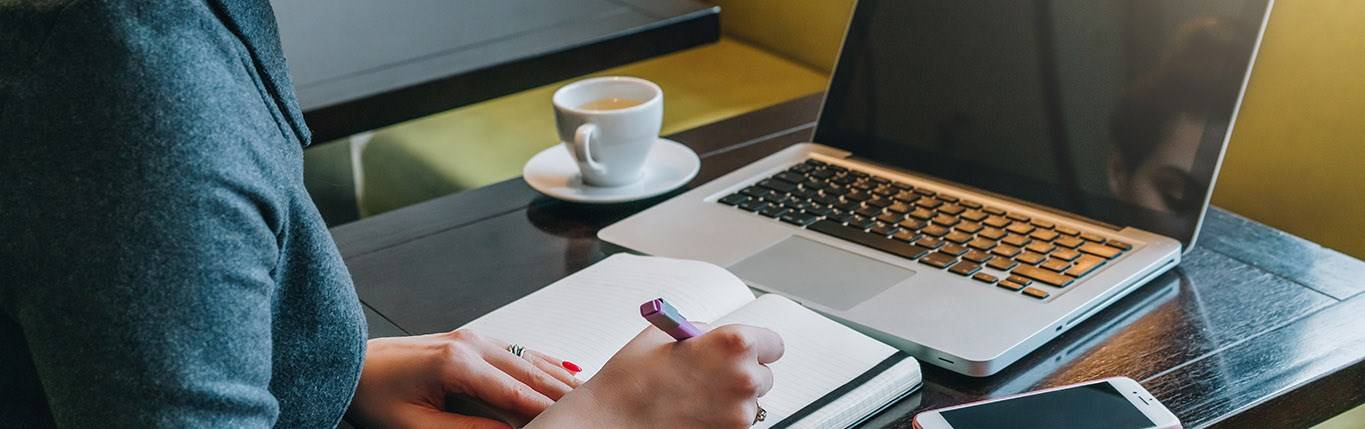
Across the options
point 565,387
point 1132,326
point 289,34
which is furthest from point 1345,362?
point 289,34

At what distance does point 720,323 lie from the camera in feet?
2.61

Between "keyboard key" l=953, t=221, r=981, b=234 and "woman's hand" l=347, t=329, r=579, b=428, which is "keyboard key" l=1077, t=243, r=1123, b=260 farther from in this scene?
"woman's hand" l=347, t=329, r=579, b=428

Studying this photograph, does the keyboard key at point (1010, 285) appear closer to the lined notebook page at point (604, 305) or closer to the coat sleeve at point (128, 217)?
the lined notebook page at point (604, 305)

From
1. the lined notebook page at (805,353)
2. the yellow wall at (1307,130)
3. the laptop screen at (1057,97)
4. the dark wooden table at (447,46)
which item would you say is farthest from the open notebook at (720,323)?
the yellow wall at (1307,130)

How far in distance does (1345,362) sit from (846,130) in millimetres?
449

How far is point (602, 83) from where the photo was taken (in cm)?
108

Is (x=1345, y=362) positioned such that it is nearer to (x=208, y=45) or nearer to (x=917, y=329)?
(x=917, y=329)

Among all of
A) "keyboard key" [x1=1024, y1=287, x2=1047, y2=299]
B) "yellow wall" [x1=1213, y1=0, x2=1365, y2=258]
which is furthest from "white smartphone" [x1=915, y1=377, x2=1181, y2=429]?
"yellow wall" [x1=1213, y1=0, x2=1365, y2=258]

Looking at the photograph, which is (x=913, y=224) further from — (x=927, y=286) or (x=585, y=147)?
(x=585, y=147)

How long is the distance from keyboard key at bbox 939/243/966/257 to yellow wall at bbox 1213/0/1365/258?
18.1 inches

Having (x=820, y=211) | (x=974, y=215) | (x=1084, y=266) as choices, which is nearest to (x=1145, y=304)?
(x=1084, y=266)

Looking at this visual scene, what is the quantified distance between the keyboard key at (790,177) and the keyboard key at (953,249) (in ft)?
0.55

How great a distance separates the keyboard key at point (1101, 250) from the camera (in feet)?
2.82

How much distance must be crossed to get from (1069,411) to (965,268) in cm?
18
